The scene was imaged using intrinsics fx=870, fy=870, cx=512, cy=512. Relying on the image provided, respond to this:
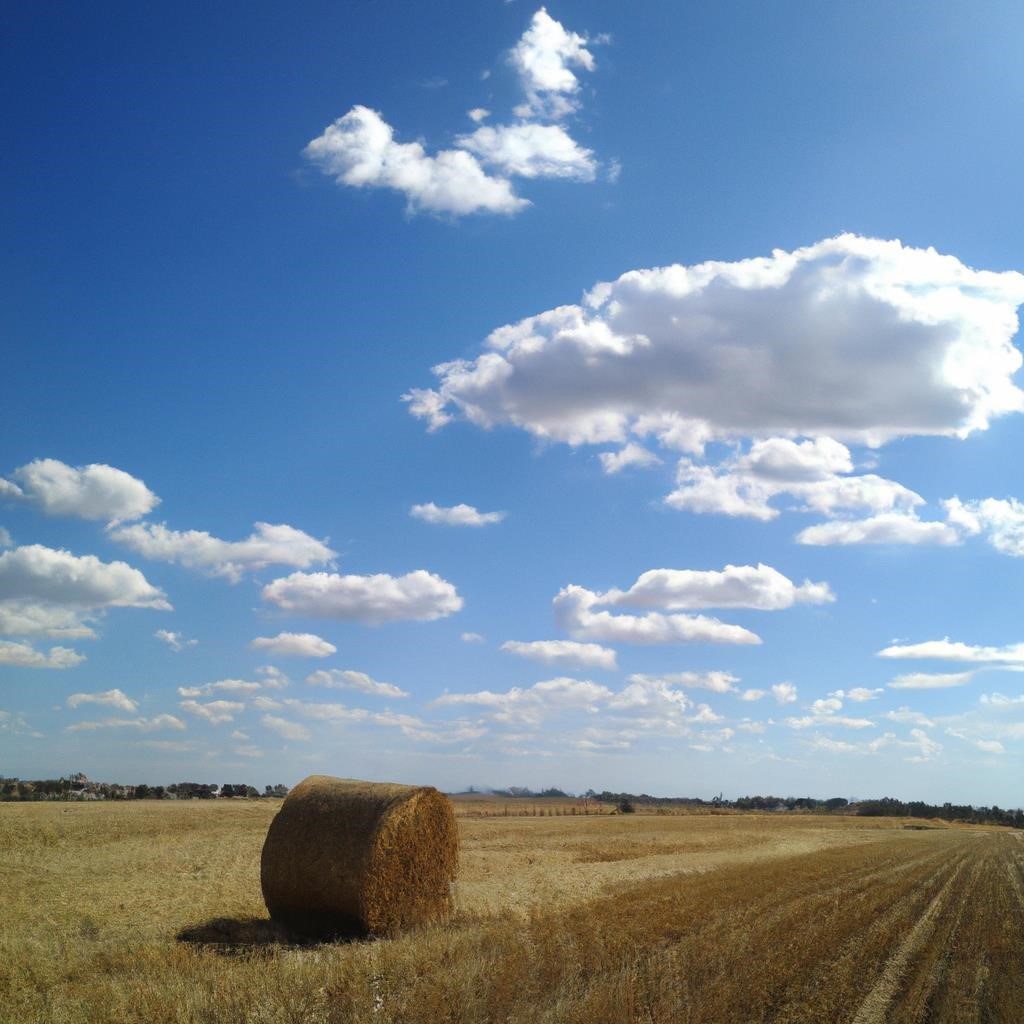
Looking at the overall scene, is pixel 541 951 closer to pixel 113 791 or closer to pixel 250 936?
pixel 250 936

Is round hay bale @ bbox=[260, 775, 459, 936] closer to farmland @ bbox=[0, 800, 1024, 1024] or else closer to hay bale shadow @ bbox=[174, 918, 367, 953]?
hay bale shadow @ bbox=[174, 918, 367, 953]

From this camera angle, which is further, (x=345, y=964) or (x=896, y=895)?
(x=896, y=895)

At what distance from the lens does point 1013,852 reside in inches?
1582

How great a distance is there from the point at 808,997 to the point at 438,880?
780 centimetres

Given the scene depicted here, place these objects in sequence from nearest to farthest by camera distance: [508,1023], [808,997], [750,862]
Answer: [508,1023]
[808,997]
[750,862]

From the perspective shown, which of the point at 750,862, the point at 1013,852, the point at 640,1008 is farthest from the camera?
the point at 1013,852

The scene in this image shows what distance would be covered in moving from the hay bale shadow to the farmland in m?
0.08

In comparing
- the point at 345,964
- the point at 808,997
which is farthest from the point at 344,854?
the point at 808,997

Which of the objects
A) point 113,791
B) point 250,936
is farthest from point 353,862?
point 113,791

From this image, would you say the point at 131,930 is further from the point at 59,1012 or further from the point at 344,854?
the point at 59,1012

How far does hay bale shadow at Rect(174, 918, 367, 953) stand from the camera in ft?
38.9

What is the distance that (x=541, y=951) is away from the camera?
10.7m

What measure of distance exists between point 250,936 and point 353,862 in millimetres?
1807

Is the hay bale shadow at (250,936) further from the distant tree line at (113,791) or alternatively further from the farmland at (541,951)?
the distant tree line at (113,791)
